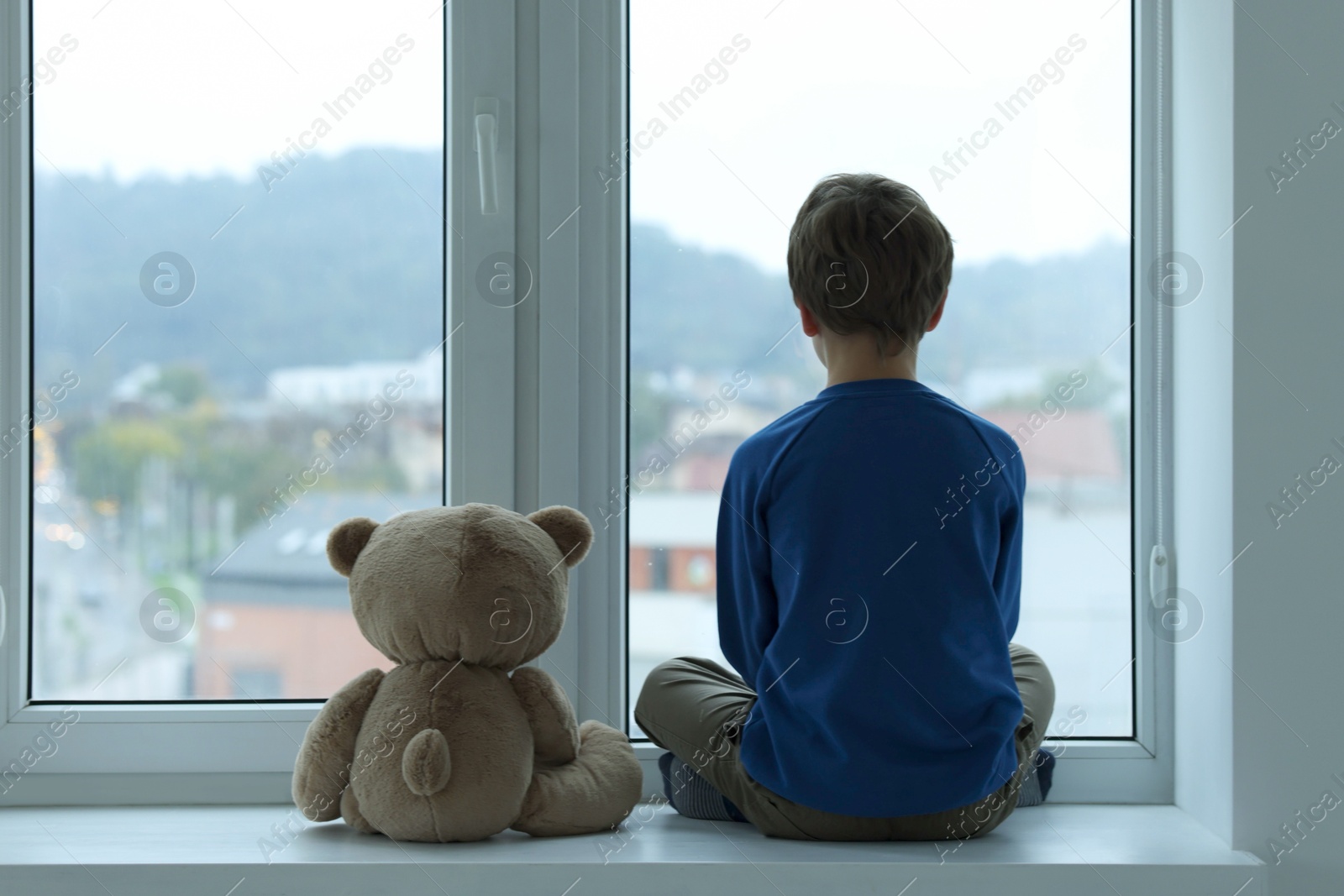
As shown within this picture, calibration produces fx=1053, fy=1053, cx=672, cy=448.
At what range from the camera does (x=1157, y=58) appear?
120 cm

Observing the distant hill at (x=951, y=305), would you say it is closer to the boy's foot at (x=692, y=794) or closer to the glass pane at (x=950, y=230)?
the glass pane at (x=950, y=230)

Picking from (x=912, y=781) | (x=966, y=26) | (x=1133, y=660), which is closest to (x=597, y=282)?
(x=966, y=26)

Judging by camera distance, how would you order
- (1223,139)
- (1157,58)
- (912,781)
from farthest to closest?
1. (1157,58)
2. (1223,139)
3. (912,781)

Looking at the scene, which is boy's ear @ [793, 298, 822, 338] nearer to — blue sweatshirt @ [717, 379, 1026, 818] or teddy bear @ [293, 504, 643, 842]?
blue sweatshirt @ [717, 379, 1026, 818]

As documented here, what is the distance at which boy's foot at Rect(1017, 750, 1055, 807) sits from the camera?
3.71 ft

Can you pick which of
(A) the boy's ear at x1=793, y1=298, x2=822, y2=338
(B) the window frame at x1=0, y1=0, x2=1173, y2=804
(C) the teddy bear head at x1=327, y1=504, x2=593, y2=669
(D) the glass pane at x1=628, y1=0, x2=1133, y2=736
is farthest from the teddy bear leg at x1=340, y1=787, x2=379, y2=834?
(A) the boy's ear at x1=793, y1=298, x2=822, y2=338

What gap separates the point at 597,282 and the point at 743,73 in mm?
292

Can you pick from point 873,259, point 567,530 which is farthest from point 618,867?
point 873,259

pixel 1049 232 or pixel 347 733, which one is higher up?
pixel 1049 232

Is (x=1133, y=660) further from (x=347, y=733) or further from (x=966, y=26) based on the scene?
(x=347, y=733)

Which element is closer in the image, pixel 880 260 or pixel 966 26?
pixel 880 260

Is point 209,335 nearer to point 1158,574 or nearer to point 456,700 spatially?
point 456,700

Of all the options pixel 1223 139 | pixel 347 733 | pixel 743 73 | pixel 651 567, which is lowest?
pixel 347 733
